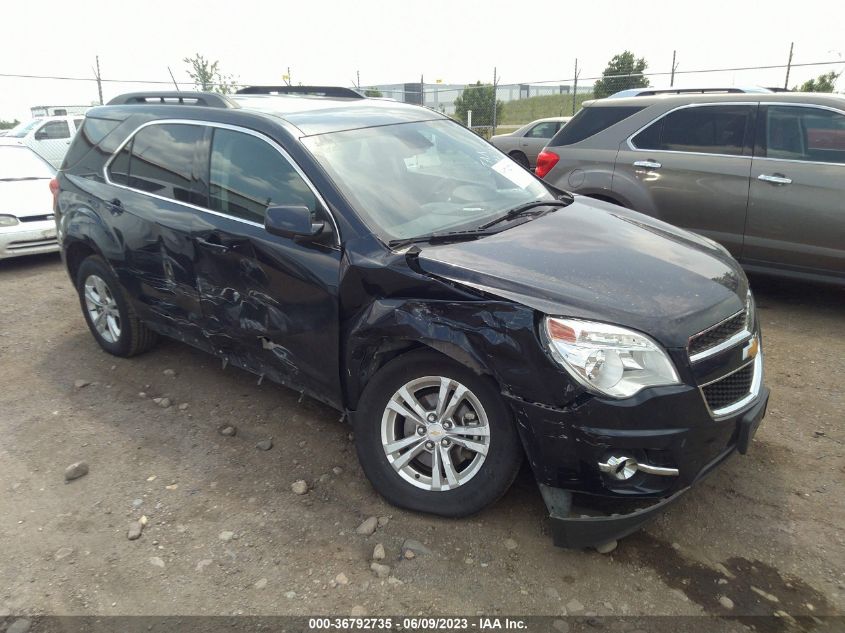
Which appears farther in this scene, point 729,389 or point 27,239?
point 27,239

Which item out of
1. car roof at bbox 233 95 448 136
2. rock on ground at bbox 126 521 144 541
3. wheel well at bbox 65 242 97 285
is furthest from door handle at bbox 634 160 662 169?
rock on ground at bbox 126 521 144 541

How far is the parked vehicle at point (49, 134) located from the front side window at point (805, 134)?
14.5m

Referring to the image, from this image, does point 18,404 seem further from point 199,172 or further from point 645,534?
point 645,534

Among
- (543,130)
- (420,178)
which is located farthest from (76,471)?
(543,130)

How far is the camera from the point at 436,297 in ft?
8.95

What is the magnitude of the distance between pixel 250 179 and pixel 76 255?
2193 millimetres

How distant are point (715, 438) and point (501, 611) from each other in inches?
42.1

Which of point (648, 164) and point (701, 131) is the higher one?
point (701, 131)

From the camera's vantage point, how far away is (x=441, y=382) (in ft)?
9.05

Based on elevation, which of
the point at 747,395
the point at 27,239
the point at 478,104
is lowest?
the point at 27,239

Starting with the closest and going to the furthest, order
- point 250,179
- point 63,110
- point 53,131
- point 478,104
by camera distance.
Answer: point 250,179 < point 53,131 < point 63,110 < point 478,104

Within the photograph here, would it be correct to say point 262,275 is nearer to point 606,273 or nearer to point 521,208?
point 521,208

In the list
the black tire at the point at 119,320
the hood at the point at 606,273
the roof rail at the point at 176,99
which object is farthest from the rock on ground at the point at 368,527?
the black tire at the point at 119,320

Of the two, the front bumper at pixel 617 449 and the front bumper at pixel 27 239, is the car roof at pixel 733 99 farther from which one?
the front bumper at pixel 27 239
